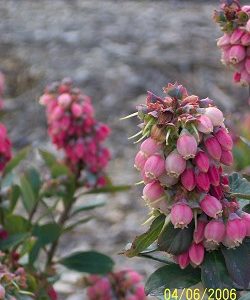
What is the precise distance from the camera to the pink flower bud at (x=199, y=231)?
5.41ft

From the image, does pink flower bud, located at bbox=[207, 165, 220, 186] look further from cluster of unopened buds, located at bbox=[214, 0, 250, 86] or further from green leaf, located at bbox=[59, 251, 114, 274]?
green leaf, located at bbox=[59, 251, 114, 274]

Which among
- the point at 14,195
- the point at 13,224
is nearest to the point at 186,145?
the point at 13,224

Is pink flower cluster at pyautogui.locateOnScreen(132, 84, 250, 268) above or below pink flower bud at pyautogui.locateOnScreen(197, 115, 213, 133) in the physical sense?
below

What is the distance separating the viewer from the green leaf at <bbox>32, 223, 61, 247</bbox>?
287cm

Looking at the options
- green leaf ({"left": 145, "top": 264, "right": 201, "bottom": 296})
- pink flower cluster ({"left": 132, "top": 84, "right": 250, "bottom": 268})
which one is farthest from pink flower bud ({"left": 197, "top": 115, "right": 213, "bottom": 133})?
green leaf ({"left": 145, "top": 264, "right": 201, "bottom": 296})

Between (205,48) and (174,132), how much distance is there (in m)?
4.17

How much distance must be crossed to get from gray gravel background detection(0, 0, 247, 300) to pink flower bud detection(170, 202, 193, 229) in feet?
7.26

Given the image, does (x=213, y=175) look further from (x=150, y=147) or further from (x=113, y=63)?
(x=113, y=63)

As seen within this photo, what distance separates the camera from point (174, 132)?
62.7 inches

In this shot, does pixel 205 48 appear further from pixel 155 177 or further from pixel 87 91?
pixel 155 177

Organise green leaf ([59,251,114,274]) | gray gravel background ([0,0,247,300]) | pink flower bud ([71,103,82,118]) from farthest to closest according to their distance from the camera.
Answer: gray gravel background ([0,0,247,300]), green leaf ([59,251,114,274]), pink flower bud ([71,103,82,118])

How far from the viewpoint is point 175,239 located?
1.67 m

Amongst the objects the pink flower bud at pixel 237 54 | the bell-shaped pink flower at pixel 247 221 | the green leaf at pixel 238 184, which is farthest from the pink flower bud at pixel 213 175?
the pink flower bud at pixel 237 54

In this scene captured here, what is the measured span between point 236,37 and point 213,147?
19.5 inches
